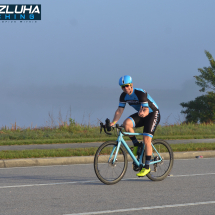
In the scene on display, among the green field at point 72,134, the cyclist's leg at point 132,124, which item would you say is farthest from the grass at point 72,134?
the cyclist's leg at point 132,124

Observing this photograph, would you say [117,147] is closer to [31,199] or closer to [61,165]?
[31,199]

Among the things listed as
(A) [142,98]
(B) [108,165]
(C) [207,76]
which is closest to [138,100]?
(A) [142,98]

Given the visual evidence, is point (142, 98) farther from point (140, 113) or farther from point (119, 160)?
point (119, 160)

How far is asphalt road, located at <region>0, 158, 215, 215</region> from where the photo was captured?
552 centimetres

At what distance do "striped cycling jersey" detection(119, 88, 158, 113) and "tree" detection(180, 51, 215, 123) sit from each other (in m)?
44.9

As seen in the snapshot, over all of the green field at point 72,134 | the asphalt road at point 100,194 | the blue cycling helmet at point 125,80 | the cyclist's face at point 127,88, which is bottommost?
the asphalt road at point 100,194

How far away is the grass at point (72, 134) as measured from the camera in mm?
17938

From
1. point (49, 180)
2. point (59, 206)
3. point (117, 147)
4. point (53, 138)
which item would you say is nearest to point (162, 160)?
point (117, 147)

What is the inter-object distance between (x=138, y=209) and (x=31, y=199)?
1964 millimetres

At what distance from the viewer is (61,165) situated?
10.9 metres

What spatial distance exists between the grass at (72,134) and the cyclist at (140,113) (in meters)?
10.1

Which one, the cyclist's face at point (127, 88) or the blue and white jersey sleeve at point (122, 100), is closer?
the cyclist's face at point (127, 88)

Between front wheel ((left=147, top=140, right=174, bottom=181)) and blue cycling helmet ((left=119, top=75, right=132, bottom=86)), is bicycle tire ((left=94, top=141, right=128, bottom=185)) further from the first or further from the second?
blue cycling helmet ((left=119, top=75, right=132, bottom=86))

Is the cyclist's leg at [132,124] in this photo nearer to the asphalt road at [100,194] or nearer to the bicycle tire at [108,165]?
the bicycle tire at [108,165]
